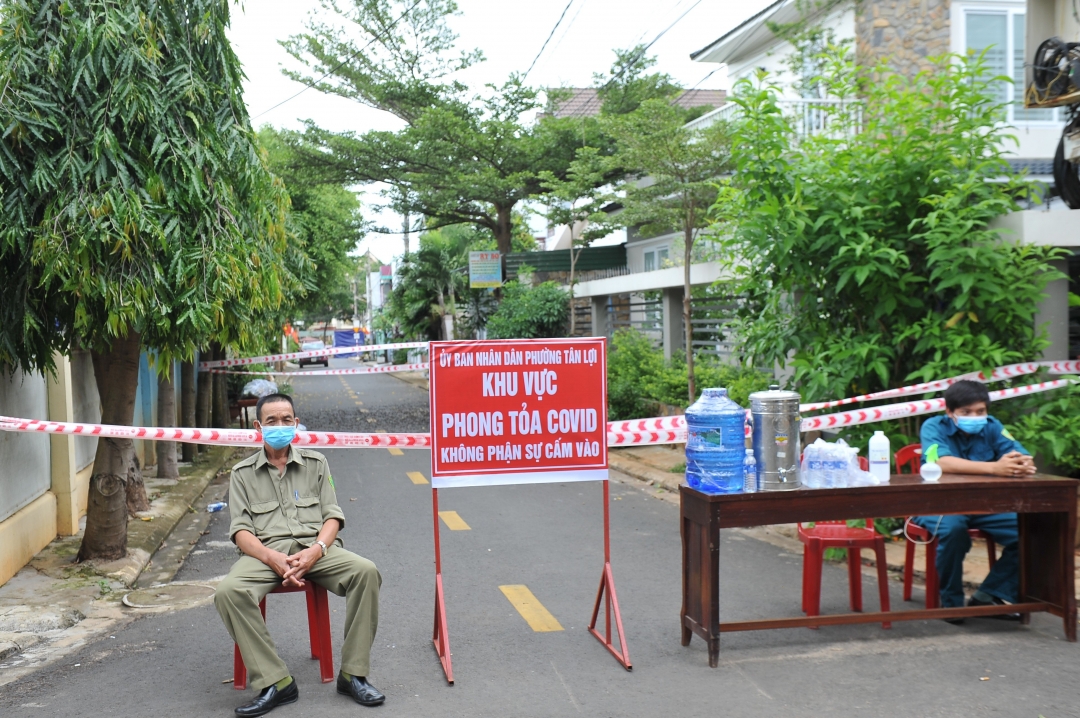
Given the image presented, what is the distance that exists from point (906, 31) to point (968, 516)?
10.3 metres

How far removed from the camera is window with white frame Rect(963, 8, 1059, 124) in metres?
14.4

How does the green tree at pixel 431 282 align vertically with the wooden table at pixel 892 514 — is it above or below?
above

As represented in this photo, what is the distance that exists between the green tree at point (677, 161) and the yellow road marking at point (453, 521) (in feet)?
17.3

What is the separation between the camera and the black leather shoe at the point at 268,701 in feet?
15.5

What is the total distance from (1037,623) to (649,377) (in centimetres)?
1127

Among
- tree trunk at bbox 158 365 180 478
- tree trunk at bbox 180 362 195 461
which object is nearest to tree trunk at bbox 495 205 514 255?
tree trunk at bbox 180 362 195 461

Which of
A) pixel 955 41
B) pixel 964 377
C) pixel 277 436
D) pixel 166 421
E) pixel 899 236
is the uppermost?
pixel 955 41

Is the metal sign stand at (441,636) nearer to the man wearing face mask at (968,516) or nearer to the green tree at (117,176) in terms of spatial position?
the green tree at (117,176)

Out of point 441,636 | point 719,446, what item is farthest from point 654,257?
point 441,636

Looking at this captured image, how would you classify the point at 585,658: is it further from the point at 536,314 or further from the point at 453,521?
the point at 536,314

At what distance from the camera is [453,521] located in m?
10.4

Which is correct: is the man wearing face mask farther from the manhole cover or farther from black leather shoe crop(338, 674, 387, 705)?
the manhole cover

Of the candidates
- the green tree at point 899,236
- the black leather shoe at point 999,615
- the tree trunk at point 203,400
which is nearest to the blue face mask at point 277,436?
the black leather shoe at point 999,615

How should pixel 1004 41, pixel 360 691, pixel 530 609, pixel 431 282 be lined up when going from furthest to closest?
pixel 431 282, pixel 1004 41, pixel 530 609, pixel 360 691
